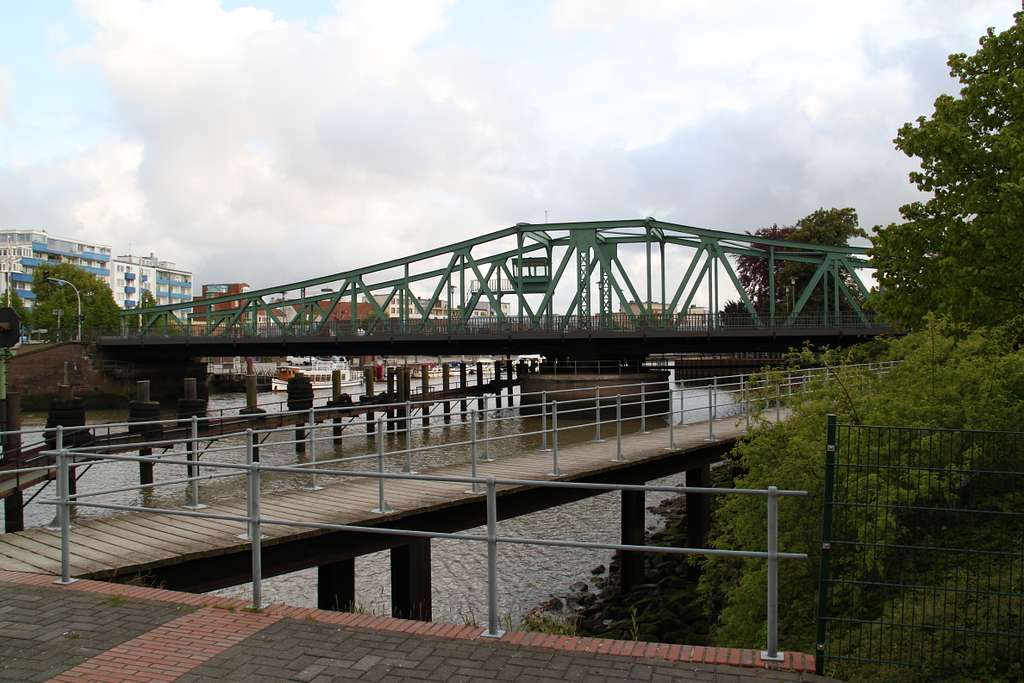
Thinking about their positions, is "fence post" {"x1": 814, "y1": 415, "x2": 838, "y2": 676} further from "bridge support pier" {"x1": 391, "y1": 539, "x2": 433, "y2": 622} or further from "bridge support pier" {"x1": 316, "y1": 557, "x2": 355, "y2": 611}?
"bridge support pier" {"x1": 316, "y1": 557, "x2": 355, "y2": 611}

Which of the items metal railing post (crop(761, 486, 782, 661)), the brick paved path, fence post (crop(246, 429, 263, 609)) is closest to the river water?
fence post (crop(246, 429, 263, 609))

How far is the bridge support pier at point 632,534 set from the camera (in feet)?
48.4

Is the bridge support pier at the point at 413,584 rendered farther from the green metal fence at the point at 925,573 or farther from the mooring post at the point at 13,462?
the mooring post at the point at 13,462

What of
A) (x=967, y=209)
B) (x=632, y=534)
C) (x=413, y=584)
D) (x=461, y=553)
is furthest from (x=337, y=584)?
(x=967, y=209)

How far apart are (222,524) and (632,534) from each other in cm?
766

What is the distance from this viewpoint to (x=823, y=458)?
9.27m

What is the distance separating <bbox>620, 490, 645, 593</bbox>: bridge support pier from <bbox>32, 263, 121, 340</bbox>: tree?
79.3 m

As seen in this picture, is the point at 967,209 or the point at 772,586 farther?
the point at 967,209

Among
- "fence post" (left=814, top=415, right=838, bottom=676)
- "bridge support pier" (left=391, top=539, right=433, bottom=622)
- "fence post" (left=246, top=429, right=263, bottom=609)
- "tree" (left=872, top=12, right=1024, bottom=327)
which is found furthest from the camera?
"tree" (left=872, top=12, right=1024, bottom=327)

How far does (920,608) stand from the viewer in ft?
20.1

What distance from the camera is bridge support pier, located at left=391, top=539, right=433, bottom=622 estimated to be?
35.4ft

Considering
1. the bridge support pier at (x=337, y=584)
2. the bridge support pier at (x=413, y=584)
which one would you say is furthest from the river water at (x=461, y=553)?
the bridge support pier at (x=337, y=584)

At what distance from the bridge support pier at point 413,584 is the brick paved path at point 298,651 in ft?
15.2

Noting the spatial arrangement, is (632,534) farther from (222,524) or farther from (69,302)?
(69,302)
